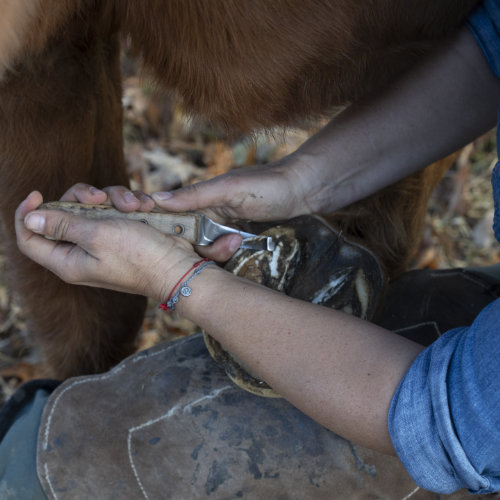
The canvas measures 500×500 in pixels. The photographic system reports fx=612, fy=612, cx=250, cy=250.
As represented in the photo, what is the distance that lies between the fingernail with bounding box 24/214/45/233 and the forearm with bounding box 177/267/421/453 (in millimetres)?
228

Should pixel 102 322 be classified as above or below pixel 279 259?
below

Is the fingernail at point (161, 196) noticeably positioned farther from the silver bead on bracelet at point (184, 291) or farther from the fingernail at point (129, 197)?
the silver bead on bracelet at point (184, 291)

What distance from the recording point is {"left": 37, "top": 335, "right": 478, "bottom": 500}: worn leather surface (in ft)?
3.17

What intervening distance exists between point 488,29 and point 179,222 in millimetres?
614

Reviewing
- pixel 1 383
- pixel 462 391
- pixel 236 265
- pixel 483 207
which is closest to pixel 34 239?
pixel 236 265

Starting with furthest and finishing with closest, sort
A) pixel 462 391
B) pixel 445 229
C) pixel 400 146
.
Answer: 1. pixel 445 229
2. pixel 400 146
3. pixel 462 391

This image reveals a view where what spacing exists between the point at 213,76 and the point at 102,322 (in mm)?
619

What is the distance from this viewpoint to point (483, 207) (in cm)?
214

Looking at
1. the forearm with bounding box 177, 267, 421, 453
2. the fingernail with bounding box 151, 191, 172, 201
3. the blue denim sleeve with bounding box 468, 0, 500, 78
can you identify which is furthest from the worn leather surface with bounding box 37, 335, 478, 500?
the blue denim sleeve with bounding box 468, 0, 500, 78

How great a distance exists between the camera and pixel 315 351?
30.2 inches

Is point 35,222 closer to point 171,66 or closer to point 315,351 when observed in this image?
point 171,66

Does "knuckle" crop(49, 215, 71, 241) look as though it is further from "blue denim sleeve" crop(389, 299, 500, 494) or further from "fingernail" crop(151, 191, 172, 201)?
"blue denim sleeve" crop(389, 299, 500, 494)

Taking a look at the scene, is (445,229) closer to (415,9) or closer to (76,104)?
(415,9)

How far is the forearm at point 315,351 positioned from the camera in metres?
0.74
